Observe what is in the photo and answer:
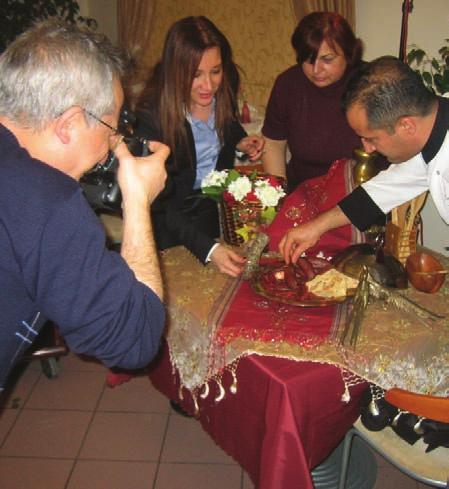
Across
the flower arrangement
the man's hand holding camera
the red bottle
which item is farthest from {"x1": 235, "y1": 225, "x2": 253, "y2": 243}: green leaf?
the red bottle

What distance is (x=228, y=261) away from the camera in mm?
1681

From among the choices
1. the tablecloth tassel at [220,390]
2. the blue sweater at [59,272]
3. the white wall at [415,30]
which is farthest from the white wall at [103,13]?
the blue sweater at [59,272]

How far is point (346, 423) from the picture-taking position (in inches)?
58.2

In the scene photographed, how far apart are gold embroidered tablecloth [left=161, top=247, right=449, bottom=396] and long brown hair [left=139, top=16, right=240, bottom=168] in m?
0.61

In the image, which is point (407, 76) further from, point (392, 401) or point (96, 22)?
point (96, 22)

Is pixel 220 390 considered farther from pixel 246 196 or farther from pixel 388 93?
pixel 388 93

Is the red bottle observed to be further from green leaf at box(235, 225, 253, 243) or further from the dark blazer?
green leaf at box(235, 225, 253, 243)

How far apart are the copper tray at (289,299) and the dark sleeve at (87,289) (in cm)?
59

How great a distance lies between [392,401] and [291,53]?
2975mm

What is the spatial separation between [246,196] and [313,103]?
92 cm

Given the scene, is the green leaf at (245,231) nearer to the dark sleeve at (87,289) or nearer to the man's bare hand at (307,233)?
the man's bare hand at (307,233)

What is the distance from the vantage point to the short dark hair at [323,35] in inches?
84.5

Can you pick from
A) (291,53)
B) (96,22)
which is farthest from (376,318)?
(96,22)

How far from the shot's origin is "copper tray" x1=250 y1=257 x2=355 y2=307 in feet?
4.79
